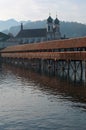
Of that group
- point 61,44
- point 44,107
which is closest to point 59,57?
point 61,44

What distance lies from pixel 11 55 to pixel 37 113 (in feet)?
240

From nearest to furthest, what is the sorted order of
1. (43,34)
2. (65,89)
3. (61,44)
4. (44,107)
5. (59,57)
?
1. (44,107)
2. (65,89)
3. (59,57)
4. (61,44)
5. (43,34)

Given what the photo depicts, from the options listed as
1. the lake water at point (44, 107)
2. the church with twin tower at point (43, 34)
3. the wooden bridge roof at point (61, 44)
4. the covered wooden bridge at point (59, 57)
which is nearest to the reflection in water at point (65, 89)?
the lake water at point (44, 107)

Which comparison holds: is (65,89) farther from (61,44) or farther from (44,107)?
(61,44)

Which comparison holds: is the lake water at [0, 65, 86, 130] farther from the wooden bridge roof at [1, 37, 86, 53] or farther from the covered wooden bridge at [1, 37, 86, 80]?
the wooden bridge roof at [1, 37, 86, 53]

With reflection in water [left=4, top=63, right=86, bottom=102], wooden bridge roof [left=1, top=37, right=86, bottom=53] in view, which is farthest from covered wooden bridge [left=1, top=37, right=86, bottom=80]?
reflection in water [left=4, top=63, right=86, bottom=102]

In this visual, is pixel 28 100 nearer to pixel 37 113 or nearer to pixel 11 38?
pixel 37 113

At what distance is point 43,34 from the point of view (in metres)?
176

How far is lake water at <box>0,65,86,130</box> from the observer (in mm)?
27781

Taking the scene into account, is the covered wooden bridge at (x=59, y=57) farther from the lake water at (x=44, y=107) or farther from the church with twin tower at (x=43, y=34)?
the church with twin tower at (x=43, y=34)

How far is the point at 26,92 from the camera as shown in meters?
43.9

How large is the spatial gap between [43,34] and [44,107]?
469 ft

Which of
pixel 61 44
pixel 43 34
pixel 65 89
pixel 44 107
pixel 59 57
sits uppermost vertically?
pixel 43 34

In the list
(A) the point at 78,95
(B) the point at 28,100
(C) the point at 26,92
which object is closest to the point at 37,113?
(B) the point at 28,100
